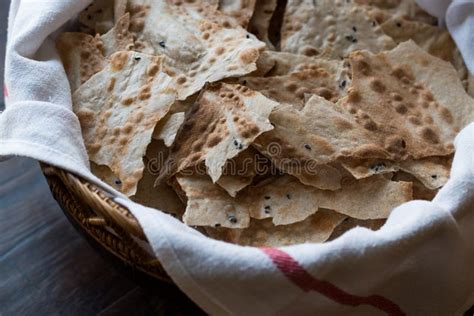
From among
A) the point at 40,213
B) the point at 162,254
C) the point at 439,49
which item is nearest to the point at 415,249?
the point at 162,254

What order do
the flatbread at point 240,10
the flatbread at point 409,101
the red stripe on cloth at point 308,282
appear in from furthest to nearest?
1. the flatbread at point 240,10
2. the flatbread at point 409,101
3. the red stripe on cloth at point 308,282

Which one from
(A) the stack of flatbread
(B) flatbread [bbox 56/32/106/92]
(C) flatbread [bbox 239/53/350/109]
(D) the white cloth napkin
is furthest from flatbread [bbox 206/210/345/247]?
(B) flatbread [bbox 56/32/106/92]

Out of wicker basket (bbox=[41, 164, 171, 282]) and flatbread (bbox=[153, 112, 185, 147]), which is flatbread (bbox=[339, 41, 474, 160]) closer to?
flatbread (bbox=[153, 112, 185, 147])

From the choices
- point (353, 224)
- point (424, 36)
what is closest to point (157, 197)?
point (353, 224)

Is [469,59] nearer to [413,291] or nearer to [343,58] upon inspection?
[343,58]

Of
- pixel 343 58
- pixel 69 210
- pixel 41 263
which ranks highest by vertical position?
pixel 343 58

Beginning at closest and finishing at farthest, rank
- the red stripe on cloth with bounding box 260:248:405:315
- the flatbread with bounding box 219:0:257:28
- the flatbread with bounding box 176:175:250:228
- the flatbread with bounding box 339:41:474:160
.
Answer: the red stripe on cloth with bounding box 260:248:405:315, the flatbread with bounding box 176:175:250:228, the flatbread with bounding box 339:41:474:160, the flatbread with bounding box 219:0:257:28

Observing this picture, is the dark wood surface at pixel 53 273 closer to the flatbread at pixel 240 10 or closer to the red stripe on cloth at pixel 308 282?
the red stripe on cloth at pixel 308 282

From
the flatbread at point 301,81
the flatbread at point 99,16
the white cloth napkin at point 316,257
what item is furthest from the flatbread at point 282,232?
the flatbread at point 99,16

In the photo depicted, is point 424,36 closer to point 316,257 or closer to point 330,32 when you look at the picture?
point 330,32
